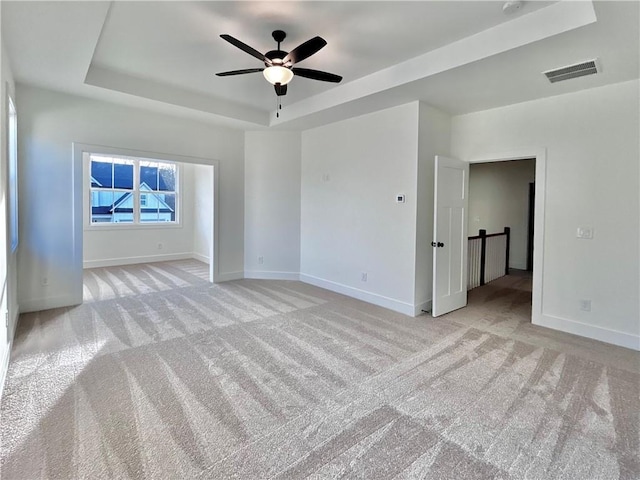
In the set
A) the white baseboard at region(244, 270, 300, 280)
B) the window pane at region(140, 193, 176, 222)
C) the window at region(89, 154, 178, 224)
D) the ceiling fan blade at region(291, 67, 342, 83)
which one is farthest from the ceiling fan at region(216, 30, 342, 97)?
the window pane at region(140, 193, 176, 222)

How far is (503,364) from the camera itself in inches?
111

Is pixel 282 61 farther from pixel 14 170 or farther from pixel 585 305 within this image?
pixel 585 305

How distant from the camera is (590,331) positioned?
3.47 metres

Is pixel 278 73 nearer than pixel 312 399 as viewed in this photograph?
No

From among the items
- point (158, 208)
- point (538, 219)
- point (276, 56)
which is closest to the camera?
point (276, 56)

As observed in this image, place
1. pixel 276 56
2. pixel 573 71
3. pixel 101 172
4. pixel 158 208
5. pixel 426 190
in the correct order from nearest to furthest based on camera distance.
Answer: pixel 276 56
pixel 573 71
pixel 426 190
pixel 101 172
pixel 158 208

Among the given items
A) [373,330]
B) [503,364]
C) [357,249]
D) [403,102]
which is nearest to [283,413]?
[373,330]

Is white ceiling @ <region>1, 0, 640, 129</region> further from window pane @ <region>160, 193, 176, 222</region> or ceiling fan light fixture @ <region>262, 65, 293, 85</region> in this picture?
window pane @ <region>160, 193, 176, 222</region>

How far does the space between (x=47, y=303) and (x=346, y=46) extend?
468cm

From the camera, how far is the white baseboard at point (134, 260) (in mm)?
6775

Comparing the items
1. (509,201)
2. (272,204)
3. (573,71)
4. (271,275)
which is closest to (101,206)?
(272,204)

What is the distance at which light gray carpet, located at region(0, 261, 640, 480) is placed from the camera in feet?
5.68

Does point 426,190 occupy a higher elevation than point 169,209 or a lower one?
higher

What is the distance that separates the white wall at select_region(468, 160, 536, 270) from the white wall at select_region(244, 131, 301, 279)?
3.93 m
